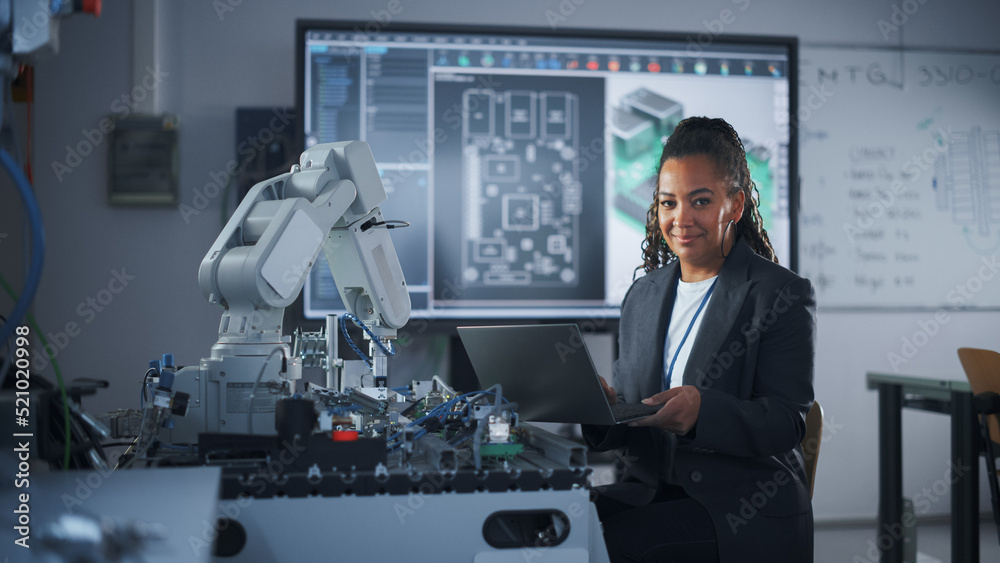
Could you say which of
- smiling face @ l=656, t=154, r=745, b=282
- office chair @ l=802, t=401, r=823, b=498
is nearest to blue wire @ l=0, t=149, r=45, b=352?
smiling face @ l=656, t=154, r=745, b=282

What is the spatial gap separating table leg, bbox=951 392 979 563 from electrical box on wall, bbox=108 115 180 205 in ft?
9.07

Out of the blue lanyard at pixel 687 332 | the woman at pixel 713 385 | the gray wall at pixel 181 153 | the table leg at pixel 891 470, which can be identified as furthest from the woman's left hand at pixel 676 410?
the gray wall at pixel 181 153

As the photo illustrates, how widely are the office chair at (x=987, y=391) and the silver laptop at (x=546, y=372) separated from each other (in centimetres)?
152

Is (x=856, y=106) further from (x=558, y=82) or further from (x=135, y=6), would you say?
(x=135, y=6)

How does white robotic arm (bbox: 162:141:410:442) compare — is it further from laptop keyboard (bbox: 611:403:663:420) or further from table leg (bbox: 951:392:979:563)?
table leg (bbox: 951:392:979:563)

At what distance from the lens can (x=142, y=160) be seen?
279 cm

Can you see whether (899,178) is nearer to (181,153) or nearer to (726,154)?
(726,154)

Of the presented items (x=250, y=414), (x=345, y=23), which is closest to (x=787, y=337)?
(x=250, y=414)

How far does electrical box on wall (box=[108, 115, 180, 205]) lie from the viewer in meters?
2.79

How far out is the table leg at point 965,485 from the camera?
89.4 inches

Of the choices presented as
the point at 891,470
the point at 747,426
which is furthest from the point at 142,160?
the point at 891,470

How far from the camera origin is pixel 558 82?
285 cm

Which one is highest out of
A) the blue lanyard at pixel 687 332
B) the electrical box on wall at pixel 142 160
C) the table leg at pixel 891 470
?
the electrical box on wall at pixel 142 160

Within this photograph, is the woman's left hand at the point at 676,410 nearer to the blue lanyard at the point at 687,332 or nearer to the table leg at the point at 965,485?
the blue lanyard at the point at 687,332
